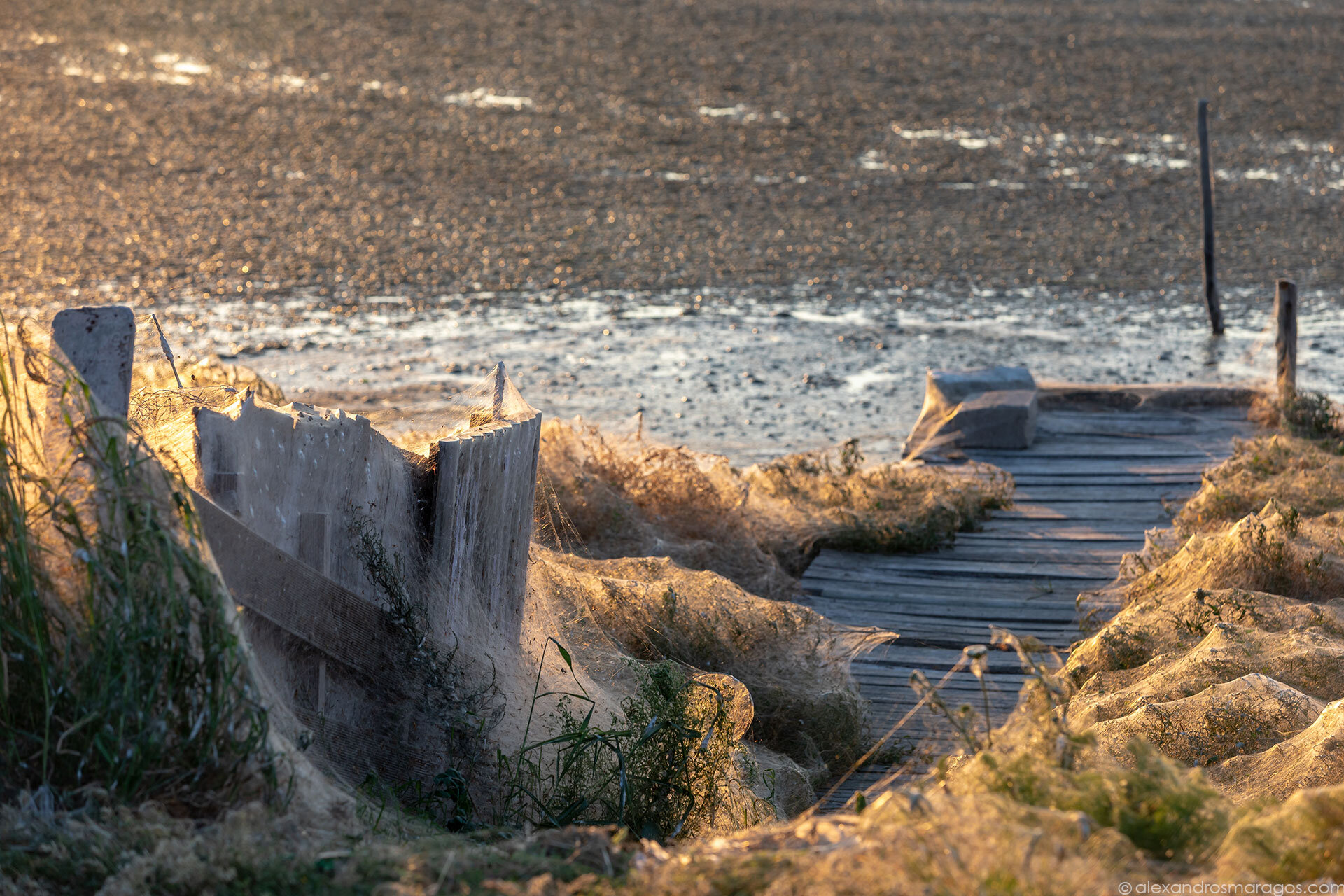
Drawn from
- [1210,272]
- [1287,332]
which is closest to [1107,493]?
[1287,332]

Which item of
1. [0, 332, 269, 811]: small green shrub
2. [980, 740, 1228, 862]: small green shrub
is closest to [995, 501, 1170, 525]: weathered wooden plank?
[980, 740, 1228, 862]: small green shrub

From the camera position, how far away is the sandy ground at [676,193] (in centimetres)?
1138

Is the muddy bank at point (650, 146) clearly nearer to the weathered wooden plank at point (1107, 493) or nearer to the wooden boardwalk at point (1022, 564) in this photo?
the wooden boardwalk at point (1022, 564)

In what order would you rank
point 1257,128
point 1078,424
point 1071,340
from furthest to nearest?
point 1257,128 → point 1071,340 → point 1078,424

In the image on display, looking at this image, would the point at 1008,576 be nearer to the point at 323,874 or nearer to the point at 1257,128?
the point at 323,874

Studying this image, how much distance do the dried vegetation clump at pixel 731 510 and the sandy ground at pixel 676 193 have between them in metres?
2.42

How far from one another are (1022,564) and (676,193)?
9.73 m

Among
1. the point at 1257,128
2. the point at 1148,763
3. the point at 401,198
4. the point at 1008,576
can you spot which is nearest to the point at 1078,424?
the point at 1008,576

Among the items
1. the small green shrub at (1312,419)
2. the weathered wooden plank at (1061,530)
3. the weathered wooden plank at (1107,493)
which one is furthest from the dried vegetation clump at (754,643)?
the small green shrub at (1312,419)

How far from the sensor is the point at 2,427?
2.76 meters

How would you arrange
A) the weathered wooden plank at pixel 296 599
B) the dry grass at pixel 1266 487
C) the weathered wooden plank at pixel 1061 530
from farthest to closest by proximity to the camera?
the weathered wooden plank at pixel 1061 530 → the dry grass at pixel 1266 487 → the weathered wooden plank at pixel 296 599

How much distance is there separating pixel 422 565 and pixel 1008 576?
3.52m

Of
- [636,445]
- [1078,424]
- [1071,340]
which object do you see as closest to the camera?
[636,445]

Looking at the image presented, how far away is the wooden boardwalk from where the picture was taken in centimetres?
534
